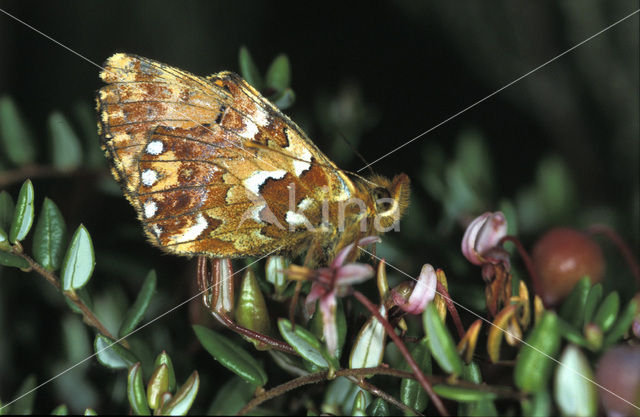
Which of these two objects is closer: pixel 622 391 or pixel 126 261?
pixel 622 391

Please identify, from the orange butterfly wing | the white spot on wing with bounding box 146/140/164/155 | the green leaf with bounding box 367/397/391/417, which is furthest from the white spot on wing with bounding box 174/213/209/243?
the green leaf with bounding box 367/397/391/417

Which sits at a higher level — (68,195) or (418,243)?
(68,195)

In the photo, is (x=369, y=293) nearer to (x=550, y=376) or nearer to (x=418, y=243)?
(x=418, y=243)

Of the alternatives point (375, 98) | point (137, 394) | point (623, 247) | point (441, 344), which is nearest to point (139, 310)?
point (137, 394)

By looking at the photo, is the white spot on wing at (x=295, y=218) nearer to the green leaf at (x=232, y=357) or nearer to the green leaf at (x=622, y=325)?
the green leaf at (x=232, y=357)

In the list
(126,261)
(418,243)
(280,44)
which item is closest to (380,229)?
(418,243)

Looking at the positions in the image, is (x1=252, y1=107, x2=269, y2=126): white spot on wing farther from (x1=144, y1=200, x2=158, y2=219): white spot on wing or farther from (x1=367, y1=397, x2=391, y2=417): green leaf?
(x1=367, y1=397, x2=391, y2=417): green leaf

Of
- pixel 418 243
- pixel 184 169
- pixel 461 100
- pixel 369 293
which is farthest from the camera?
pixel 461 100

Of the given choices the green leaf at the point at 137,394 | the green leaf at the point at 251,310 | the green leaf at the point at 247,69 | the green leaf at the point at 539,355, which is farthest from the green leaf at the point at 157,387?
the green leaf at the point at 247,69
